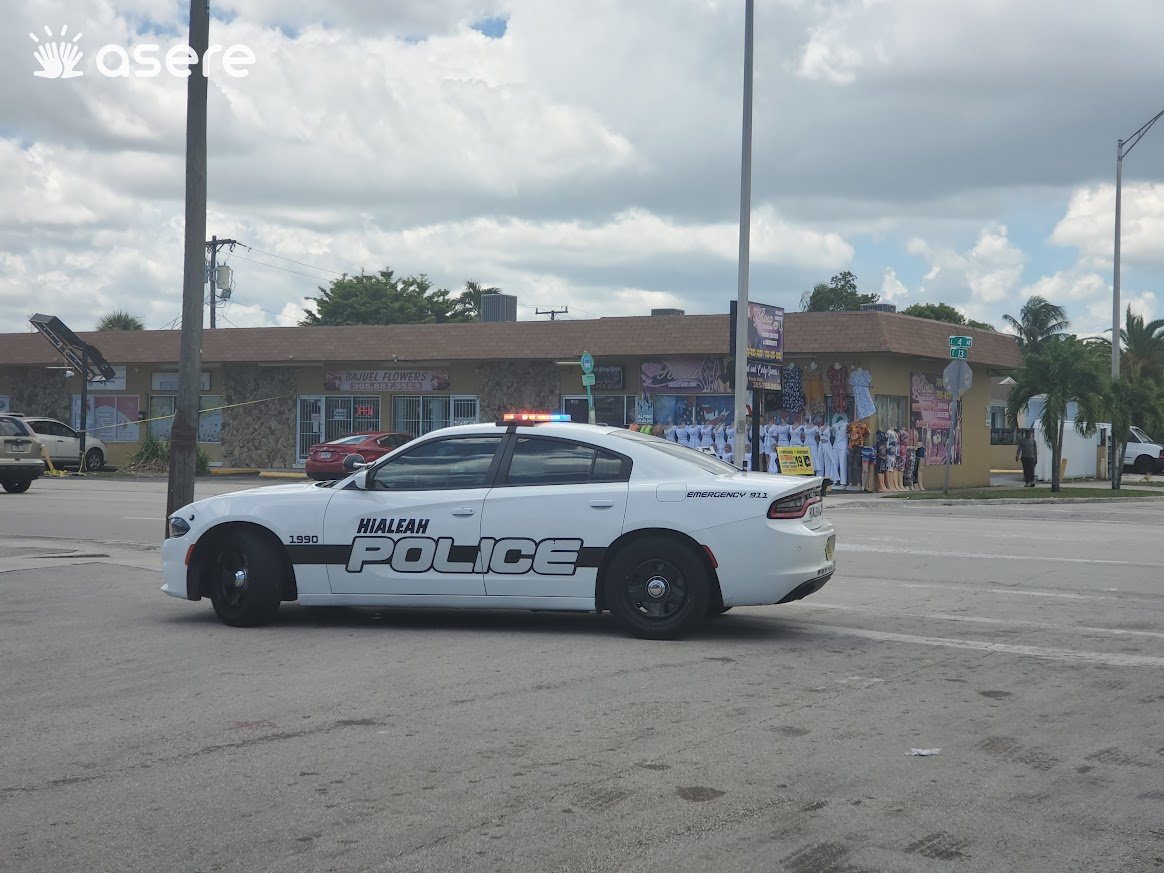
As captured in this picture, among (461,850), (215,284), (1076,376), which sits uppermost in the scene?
(215,284)

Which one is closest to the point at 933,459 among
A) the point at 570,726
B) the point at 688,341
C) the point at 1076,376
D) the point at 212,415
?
the point at 1076,376

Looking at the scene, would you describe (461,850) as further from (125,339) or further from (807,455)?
(125,339)

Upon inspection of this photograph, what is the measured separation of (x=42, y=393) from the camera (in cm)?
4622

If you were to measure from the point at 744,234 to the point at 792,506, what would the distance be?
1673cm

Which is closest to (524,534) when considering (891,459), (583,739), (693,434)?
(583,739)

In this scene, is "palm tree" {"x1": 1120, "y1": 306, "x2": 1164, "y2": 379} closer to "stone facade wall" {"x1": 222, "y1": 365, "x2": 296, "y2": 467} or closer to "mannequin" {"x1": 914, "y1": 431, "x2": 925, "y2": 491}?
"mannequin" {"x1": 914, "y1": 431, "x2": 925, "y2": 491}

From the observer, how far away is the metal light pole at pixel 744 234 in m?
24.5

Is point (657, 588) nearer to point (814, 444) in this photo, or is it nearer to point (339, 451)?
point (814, 444)

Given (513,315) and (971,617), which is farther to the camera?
(513,315)

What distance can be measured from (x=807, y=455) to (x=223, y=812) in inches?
1114

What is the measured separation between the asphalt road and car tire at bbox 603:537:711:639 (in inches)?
6.1

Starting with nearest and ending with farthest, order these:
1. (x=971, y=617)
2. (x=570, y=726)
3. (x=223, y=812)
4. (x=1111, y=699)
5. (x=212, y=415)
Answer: (x=223, y=812) < (x=570, y=726) < (x=1111, y=699) < (x=971, y=617) < (x=212, y=415)

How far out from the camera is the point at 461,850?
15.5 ft

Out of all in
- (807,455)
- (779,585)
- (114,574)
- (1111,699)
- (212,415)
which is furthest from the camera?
(212,415)
